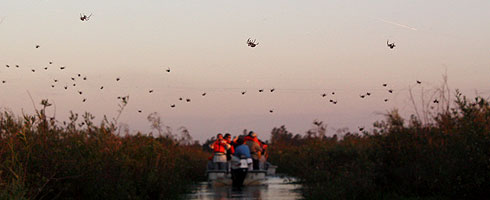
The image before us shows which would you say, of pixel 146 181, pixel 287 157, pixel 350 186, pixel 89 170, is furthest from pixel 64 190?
pixel 287 157

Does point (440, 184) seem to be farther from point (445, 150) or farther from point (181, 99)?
point (181, 99)

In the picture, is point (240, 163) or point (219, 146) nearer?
point (240, 163)

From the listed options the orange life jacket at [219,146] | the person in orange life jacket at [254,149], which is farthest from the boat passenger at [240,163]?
the person in orange life jacket at [254,149]

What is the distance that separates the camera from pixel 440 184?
2073cm

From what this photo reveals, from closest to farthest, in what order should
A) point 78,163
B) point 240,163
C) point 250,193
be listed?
point 78,163 → point 250,193 → point 240,163

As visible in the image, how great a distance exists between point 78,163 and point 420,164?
27.6ft

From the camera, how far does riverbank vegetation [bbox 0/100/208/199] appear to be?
16375mm

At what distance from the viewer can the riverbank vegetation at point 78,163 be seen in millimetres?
16375

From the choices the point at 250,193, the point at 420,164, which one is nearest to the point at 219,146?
the point at 250,193

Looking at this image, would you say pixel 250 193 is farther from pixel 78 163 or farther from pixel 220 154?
pixel 78 163

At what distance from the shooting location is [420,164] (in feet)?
69.7

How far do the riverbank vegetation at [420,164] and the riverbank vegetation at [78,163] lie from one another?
4447 mm

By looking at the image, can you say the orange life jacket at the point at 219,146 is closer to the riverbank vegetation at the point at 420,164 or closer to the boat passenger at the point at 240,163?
the boat passenger at the point at 240,163

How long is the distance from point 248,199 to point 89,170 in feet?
21.9
